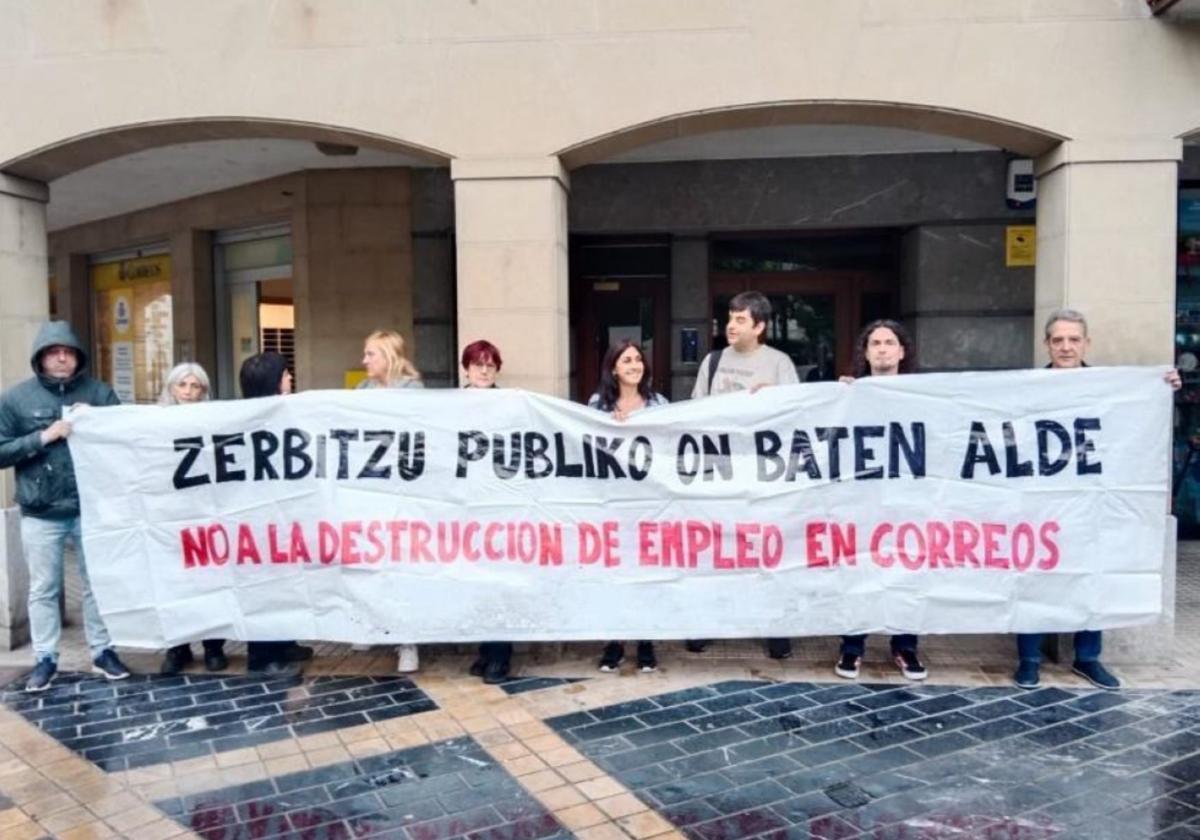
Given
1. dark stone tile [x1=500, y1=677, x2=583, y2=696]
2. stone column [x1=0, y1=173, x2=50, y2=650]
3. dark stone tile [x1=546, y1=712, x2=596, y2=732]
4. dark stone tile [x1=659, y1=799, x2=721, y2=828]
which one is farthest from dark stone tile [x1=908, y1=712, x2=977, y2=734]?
stone column [x1=0, y1=173, x2=50, y2=650]

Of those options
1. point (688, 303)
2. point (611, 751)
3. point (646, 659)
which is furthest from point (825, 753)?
point (688, 303)

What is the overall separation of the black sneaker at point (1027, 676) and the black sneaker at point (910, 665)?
0.45 metres

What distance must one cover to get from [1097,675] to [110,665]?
16.8 ft

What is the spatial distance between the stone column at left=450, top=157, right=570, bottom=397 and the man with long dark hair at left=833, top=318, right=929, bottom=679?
170cm

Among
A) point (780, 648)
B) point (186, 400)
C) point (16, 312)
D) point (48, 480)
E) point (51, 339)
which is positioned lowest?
point (780, 648)

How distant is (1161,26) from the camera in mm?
5305

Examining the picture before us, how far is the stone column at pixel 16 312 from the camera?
19.2 feet

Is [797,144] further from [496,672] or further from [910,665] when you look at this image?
[496,672]

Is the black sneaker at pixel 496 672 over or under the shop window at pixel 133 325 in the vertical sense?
under

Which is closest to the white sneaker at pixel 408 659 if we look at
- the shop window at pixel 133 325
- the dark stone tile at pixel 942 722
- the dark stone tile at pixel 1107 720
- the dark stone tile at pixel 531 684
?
the dark stone tile at pixel 531 684

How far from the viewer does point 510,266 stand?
569 centimetres

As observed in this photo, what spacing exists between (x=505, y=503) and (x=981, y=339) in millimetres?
4901

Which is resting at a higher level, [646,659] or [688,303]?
[688,303]

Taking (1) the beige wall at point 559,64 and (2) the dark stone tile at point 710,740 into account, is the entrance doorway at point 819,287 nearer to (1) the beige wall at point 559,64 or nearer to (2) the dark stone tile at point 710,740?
(1) the beige wall at point 559,64
